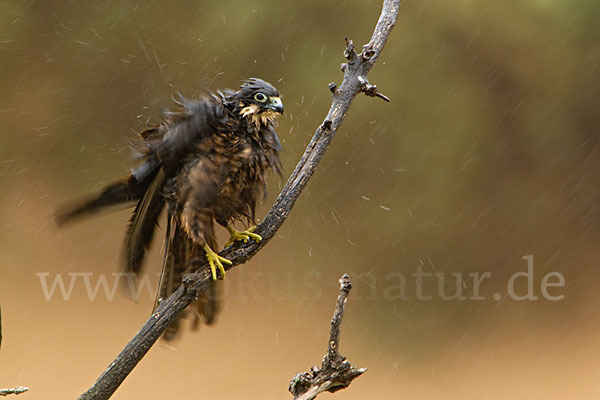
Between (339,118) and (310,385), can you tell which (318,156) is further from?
(310,385)

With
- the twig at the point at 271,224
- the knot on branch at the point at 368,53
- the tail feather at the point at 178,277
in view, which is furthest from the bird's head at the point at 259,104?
the tail feather at the point at 178,277

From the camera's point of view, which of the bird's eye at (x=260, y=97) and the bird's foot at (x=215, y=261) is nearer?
the bird's foot at (x=215, y=261)

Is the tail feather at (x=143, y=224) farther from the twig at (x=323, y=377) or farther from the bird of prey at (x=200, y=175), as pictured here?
the twig at (x=323, y=377)

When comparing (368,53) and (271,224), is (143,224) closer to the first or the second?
(271,224)

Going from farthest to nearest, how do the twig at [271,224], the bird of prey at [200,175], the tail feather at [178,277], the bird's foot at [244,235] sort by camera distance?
the tail feather at [178,277] → the bird of prey at [200,175] → the bird's foot at [244,235] → the twig at [271,224]

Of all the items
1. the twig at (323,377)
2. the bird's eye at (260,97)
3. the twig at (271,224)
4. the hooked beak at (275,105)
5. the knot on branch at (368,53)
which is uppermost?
the bird's eye at (260,97)

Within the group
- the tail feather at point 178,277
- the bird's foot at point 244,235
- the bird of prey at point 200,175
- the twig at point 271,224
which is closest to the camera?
the twig at point 271,224

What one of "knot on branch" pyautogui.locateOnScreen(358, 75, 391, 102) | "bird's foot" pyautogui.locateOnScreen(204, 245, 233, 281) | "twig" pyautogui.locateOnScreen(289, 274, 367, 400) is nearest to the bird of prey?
"bird's foot" pyautogui.locateOnScreen(204, 245, 233, 281)

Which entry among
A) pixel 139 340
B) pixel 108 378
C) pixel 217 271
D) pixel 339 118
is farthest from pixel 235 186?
pixel 108 378
